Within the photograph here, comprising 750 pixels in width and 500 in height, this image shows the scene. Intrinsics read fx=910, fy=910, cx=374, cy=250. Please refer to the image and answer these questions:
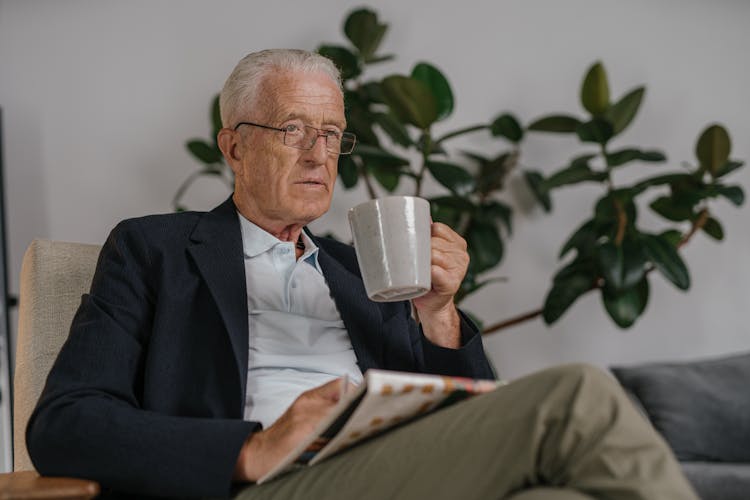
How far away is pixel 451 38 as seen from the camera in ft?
11.2

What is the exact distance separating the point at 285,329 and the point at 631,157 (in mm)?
1734

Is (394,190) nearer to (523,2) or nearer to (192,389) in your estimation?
(523,2)

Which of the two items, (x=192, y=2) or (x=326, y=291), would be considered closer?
(x=326, y=291)

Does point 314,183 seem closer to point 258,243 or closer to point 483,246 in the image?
point 258,243

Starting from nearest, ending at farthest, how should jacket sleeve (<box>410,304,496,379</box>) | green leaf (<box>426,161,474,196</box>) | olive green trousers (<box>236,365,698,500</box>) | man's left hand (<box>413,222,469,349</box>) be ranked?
olive green trousers (<box>236,365,698,500</box>) → man's left hand (<box>413,222,469,349</box>) → jacket sleeve (<box>410,304,496,379</box>) → green leaf (<box>426,161,474,196</box>)

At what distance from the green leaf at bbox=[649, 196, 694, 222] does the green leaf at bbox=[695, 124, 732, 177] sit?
0.48ft

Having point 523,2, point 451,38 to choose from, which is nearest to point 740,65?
point 523,2

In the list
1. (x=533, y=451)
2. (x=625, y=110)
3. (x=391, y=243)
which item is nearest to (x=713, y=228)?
(x=625, y=110)

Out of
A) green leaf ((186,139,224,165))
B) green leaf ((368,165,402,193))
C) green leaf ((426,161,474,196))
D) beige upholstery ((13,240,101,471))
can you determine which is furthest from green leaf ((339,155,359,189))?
A: beige upholstery ((13,240,101,471))

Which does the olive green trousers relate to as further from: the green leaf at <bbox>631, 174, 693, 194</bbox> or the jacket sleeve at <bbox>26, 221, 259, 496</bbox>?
the green leaf at <bbox>631, 174, 693, 194</bbox>

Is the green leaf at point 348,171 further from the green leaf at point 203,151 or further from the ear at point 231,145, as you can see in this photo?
the ear at point 231,145

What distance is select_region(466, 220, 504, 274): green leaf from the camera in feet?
9.84

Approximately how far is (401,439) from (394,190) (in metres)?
2.08

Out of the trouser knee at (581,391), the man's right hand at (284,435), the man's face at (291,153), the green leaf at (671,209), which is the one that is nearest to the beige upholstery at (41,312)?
the man's face at (291,153)
